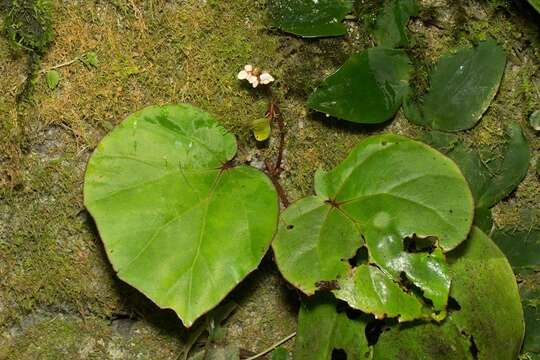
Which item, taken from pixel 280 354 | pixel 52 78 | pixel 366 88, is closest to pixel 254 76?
pixel 366 88

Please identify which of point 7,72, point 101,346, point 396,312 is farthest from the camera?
point 101,346

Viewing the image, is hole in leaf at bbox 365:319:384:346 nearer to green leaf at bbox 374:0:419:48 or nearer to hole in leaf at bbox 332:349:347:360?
hole in leaf at bbox 332:349:347:360

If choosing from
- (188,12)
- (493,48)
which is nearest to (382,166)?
(493,48)

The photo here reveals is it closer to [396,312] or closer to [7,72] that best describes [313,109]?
[396,312]

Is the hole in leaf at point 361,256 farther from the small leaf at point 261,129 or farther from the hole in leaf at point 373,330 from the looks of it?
the small leaf at point 261,129

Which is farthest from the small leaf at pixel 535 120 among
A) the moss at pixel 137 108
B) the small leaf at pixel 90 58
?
the small leaf at pixel 90 58

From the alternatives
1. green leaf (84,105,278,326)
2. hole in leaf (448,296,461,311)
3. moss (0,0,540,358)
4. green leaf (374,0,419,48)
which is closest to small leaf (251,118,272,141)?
moss (0,0,540,358)
